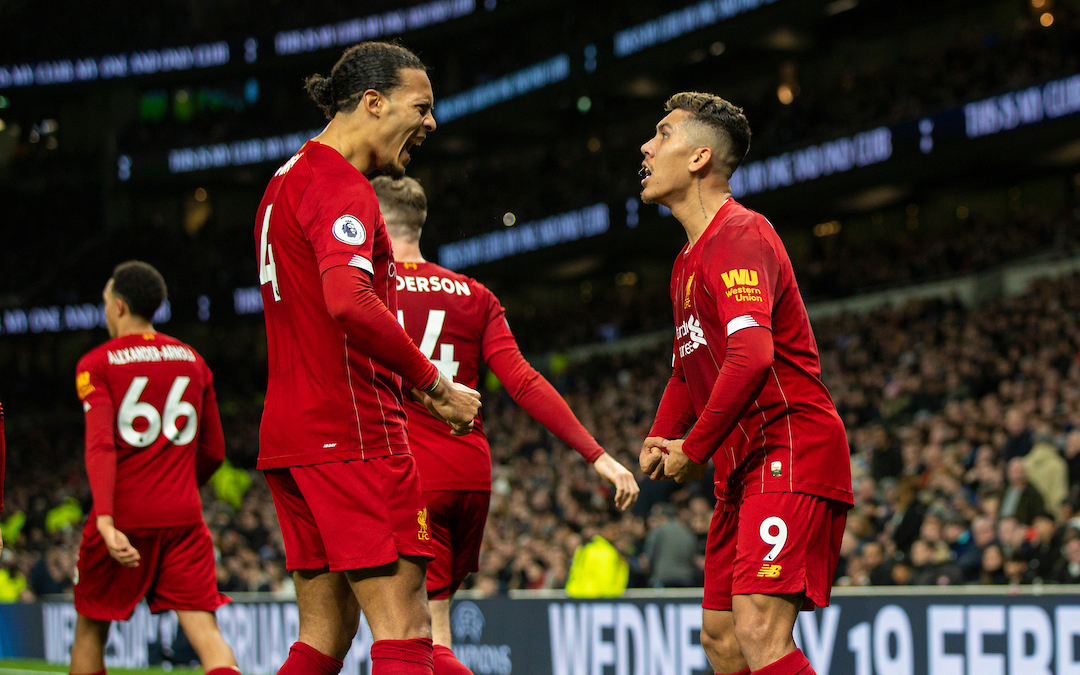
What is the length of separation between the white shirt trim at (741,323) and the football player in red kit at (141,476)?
274 cm

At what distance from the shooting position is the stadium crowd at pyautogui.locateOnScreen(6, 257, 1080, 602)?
9.09 metres

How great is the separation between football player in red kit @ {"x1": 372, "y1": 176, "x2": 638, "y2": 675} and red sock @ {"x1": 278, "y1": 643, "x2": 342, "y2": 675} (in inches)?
43.8

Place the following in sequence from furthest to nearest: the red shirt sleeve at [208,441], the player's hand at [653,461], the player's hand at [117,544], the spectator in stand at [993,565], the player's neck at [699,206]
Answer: the spectator in stand at [993,565] → the red shirt sleeve at [208,441] → the player's hand at [117,544] → the player's neck at [699,206] → the player's hand at [653,461]

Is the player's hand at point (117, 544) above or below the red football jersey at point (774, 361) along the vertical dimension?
below

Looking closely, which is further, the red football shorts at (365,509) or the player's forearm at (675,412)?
the player's forearm at (675,412)

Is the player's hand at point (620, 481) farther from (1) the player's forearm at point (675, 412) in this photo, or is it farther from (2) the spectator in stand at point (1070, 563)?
(2) the spectator in stand at point (1070, 563)

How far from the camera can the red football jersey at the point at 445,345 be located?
4285mm

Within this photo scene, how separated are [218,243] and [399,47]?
1345 inches

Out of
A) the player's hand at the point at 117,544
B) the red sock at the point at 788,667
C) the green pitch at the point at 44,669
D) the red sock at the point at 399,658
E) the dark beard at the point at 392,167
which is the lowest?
the green pitch at the point at 44,669

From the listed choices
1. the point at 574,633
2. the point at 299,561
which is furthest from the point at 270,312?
the point at 574,633

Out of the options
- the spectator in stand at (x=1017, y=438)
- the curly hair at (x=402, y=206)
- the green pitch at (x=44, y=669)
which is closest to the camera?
the curly hair at (x=402, y=206)

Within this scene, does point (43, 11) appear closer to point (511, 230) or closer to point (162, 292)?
point (511, 230)

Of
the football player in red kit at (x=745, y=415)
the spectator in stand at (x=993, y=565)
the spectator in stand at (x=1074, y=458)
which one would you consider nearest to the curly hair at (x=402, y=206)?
the football player in red kit at (x=745, y=415)

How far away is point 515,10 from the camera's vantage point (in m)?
30.4
